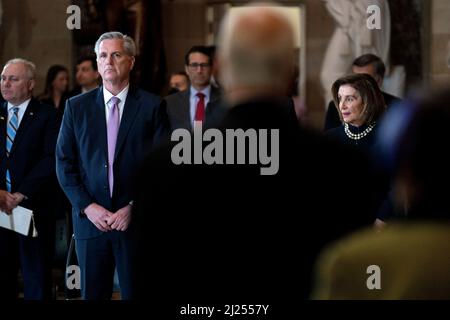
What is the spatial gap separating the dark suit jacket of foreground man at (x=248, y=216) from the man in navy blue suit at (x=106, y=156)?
6.99 feet

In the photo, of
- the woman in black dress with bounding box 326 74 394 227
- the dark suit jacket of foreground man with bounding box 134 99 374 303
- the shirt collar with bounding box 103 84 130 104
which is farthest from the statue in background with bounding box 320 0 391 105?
the dark suit jacket of foreground man with bounding box 134 99 374 303

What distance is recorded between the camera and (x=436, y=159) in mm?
1838

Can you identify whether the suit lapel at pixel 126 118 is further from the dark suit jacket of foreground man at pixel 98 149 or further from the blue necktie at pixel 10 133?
the blue necktie at pixel 10 133

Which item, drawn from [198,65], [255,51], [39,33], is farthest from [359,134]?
[39,33]

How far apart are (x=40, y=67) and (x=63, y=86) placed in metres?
1.08

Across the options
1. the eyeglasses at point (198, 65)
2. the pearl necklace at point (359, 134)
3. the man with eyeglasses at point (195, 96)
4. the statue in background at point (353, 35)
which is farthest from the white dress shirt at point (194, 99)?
the statue in background at point (353, 35)

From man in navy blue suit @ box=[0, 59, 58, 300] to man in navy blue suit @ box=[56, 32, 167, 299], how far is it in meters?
0.70

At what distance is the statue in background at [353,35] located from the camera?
327 inches

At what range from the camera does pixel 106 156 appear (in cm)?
480

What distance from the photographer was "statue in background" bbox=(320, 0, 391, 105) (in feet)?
27.2

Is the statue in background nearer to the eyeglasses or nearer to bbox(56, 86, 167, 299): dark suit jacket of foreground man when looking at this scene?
the eyeglasses

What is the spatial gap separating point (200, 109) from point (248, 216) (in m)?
3.31
